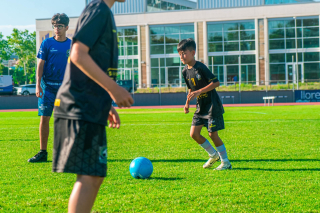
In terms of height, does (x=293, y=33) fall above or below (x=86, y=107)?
above

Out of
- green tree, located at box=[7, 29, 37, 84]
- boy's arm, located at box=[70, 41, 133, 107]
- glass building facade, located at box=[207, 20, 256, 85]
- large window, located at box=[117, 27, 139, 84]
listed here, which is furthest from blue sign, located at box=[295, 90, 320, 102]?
green tree, located at box=[7, 29, 37, 84]

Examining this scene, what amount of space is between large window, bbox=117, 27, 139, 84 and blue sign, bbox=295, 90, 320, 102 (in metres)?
21.5

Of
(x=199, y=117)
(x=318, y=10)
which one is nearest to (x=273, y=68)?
(x=318, y=10)

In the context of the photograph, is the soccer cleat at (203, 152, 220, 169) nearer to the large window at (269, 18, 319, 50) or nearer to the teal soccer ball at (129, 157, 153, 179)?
the teal soccer ball at (129, 157, 153, 179)

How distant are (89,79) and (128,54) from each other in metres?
46.6

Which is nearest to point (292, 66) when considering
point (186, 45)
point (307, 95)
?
point (307, 95)

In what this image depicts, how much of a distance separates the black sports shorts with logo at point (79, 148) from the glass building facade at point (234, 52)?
4317 centimetres

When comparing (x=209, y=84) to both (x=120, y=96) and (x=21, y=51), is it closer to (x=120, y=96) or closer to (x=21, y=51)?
(x=120, y=96)

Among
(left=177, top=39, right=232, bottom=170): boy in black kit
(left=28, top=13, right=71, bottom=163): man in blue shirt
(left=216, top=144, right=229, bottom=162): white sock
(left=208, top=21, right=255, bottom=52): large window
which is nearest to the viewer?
(left=177, top=39, right=232, bottom=170): boy in black kit

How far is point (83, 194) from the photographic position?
228 centimetres

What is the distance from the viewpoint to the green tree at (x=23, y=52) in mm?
85250

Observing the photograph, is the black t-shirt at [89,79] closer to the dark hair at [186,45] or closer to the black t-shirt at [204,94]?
the dark hair at [186,45]

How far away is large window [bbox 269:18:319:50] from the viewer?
1759 inches

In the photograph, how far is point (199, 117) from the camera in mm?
5855
